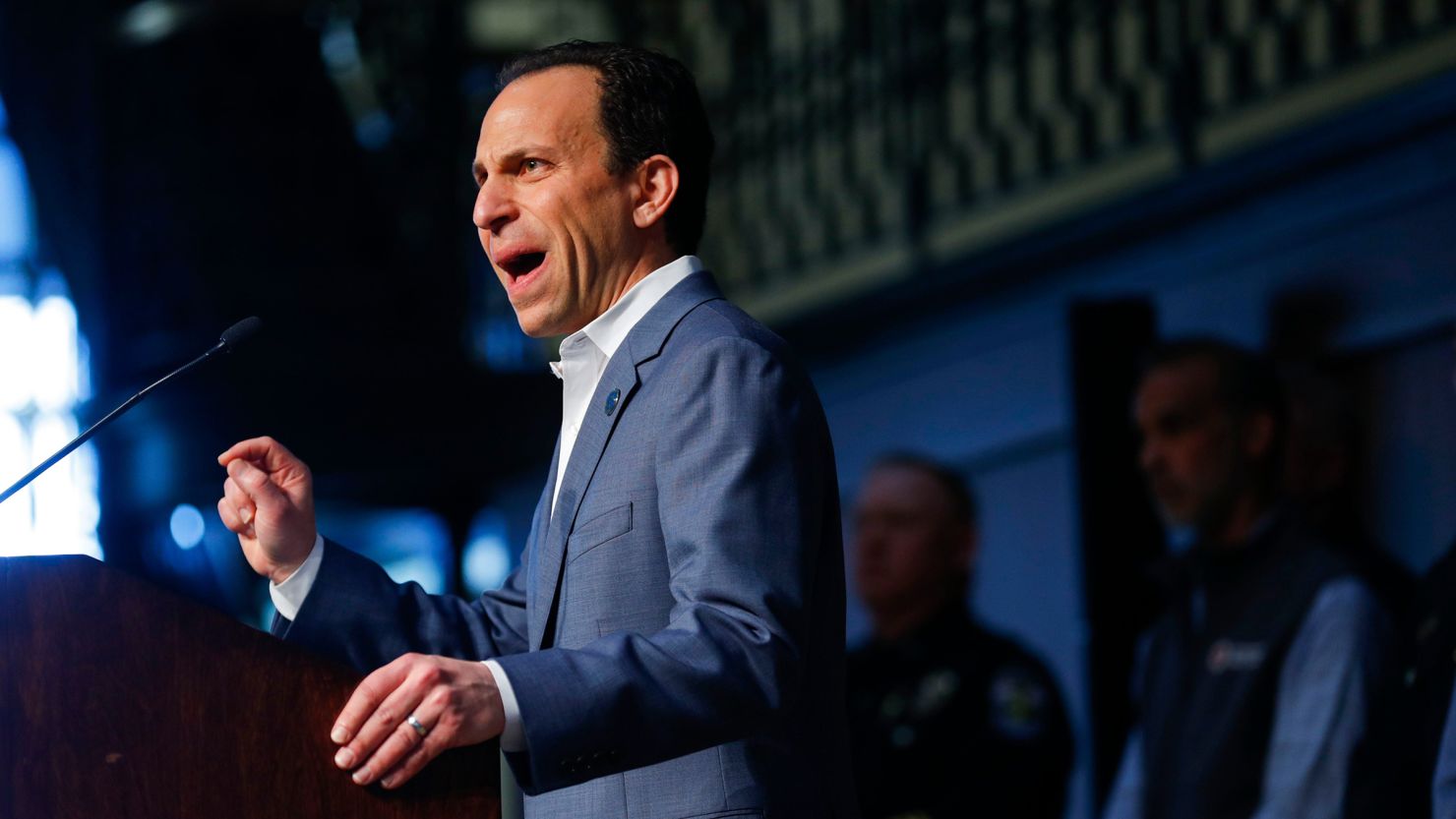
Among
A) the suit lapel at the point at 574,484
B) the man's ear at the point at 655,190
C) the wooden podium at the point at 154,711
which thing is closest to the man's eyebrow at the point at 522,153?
the man's ear at the point at 655,190

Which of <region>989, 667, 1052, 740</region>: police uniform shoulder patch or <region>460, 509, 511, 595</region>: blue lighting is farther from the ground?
<region>460, 509, 511, 595</region>: blue lighting

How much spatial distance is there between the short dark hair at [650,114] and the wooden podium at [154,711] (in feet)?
2.31

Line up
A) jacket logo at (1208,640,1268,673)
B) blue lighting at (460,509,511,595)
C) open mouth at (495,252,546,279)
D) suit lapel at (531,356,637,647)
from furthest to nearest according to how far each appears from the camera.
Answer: blue lighting at (460,509,511,595) < jacket logo at (1208,640,1268,673) < open mouth at (495,252,546,279) < suit lapel at (531,356,637,647)

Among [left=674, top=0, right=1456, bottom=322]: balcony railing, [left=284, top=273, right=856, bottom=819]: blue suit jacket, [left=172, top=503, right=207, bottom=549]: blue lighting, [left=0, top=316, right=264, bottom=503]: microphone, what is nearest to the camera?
[left=284, top=273, right=856, bottom=819]: blue suit jacket

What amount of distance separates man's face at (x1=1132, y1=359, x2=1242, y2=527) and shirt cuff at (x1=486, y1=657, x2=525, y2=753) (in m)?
3.21

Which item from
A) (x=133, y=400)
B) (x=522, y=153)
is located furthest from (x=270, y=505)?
(x=522, y=153)

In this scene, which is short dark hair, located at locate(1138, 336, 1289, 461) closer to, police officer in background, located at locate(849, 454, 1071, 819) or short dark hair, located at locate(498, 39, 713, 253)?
police officer in background, located at locate(849, 454, 1071, 819)

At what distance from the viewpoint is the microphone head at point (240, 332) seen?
7.98ft

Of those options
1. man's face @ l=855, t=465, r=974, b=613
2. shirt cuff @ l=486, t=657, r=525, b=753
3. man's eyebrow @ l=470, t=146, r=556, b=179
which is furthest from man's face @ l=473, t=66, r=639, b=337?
man's face @ l=855, t=465, r=974, b=613

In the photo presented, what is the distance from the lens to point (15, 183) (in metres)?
15.4

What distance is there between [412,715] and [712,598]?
1.05 feet

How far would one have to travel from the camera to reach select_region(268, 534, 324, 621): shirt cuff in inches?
98.9

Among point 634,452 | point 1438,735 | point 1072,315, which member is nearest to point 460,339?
point 1072,315

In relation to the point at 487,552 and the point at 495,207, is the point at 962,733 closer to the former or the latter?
the point at 495,207
